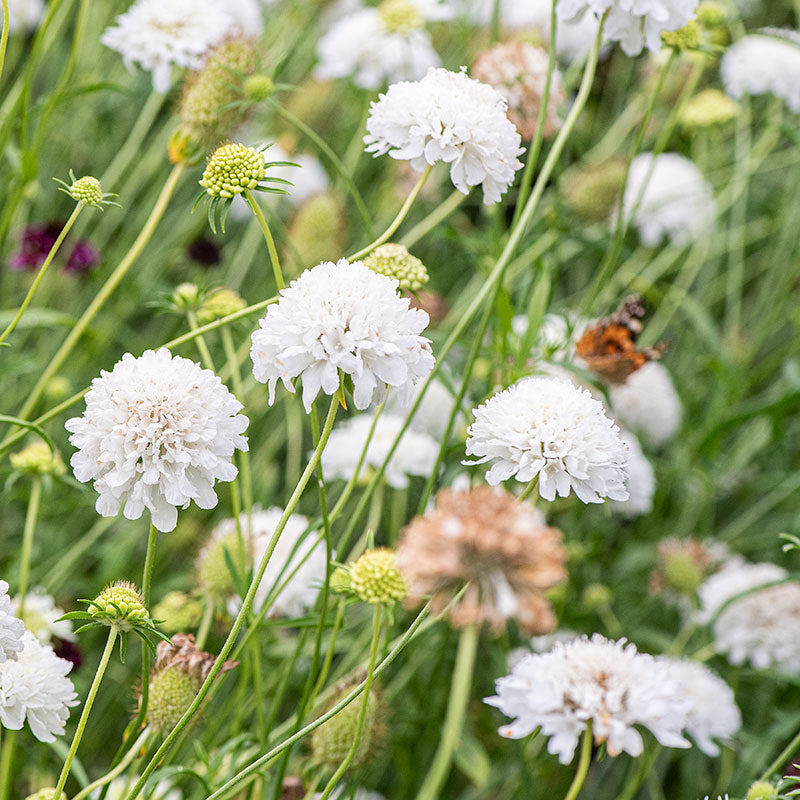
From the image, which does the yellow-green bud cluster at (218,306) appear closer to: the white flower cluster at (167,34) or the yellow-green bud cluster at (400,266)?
the yellow-green bud cluster at (400,266)

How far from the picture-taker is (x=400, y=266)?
1.02 metres

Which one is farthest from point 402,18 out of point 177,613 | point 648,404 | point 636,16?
point 177,613

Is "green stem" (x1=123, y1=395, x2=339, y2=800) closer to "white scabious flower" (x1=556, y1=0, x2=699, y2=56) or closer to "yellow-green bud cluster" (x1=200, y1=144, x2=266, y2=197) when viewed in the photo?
"yellow-green bud cluster" (x1=200, y1=144, x2=266, y2=197)

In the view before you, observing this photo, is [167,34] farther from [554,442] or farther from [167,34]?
[554,442]

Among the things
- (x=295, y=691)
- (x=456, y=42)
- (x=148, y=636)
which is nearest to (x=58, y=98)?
(x=148, y=636)

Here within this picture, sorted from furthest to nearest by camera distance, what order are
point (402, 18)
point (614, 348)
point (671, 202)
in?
point (671, 202)
point (402, 18)
point (614, 348)

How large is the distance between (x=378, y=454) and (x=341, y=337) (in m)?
0.63

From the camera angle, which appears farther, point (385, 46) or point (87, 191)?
point (385, 46)

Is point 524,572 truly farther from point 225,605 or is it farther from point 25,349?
point 25,349

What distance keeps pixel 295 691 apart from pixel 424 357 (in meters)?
0.90

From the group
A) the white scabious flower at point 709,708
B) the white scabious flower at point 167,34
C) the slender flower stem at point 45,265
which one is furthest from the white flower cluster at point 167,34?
the white scabious flower at point 709,708

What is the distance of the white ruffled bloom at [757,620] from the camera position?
1475 mm

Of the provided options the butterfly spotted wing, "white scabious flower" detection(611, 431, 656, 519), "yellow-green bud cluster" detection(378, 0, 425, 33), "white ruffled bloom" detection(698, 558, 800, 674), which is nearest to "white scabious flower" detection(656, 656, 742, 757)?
"white ruffled bloom" detection(698, 558, 800, 674)

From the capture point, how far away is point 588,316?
1.36m
